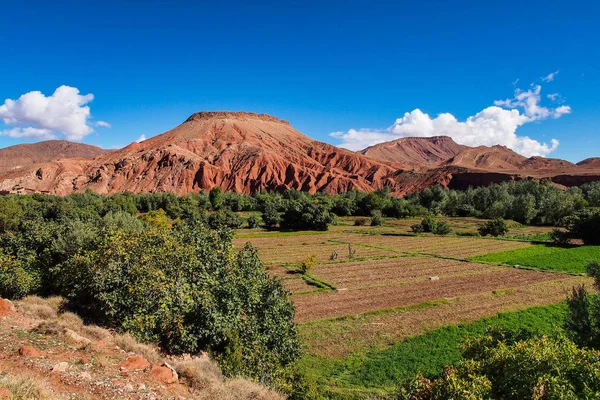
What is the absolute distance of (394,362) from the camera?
1916 cm

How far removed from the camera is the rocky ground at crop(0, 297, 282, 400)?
371 inches

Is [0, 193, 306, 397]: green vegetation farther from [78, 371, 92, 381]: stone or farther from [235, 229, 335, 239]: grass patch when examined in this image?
[235, 229, 335, 239]: grass patch

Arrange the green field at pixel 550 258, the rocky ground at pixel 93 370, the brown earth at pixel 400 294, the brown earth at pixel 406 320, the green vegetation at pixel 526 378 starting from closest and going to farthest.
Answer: the green vegetation at pixel 526 378, the rocky ground at pixel 93 370, the brown earth at pixel 406 320, the brown earth at pixel 400 294, the green field at pixel 550 258

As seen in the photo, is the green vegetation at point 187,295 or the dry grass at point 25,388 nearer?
the dry grass at point 25,388

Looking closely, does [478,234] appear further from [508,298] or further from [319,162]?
[319,162]

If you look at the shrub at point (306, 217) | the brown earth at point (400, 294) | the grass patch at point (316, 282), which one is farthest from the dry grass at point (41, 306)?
the shrub at point (306, 217)

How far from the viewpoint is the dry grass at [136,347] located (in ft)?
42.6

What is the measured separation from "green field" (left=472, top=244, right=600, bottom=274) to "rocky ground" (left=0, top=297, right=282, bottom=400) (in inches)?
1734

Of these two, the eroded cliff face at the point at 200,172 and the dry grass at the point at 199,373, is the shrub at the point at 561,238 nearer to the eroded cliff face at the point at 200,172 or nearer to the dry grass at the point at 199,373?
the dry grass at the point at 199,373

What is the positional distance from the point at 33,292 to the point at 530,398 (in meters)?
25.3

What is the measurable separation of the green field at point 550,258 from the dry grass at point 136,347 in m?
45.0

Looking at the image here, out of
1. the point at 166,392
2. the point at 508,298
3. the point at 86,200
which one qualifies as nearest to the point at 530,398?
the point at 166,392

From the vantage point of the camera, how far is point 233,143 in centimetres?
18550

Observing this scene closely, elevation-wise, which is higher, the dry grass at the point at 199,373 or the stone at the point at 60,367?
the stone at the point at 60,367
